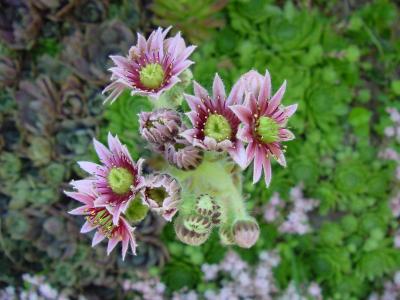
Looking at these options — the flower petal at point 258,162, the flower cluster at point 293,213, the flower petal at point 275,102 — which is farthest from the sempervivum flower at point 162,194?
the flower cluster at point 293,213

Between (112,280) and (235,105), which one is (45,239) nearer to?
(112,280)

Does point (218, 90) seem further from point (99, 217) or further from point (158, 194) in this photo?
point (99, 217)

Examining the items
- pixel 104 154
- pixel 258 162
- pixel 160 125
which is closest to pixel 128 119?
pixel 104 154

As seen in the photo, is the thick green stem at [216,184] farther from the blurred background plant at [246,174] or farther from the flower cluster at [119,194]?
the blurred background plant at [246,174]

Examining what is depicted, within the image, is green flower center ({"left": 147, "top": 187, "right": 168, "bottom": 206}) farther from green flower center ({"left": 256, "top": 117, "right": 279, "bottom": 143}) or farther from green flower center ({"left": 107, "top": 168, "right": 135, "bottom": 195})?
green flower center ({"left": 256, "top": 117, "right": 279, "bottom": 143})

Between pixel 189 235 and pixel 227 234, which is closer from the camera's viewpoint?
pixel 189 235

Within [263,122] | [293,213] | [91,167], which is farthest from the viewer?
[293,213]

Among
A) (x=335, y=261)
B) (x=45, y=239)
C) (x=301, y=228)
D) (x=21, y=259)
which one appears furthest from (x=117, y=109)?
(x=335, y=261)
